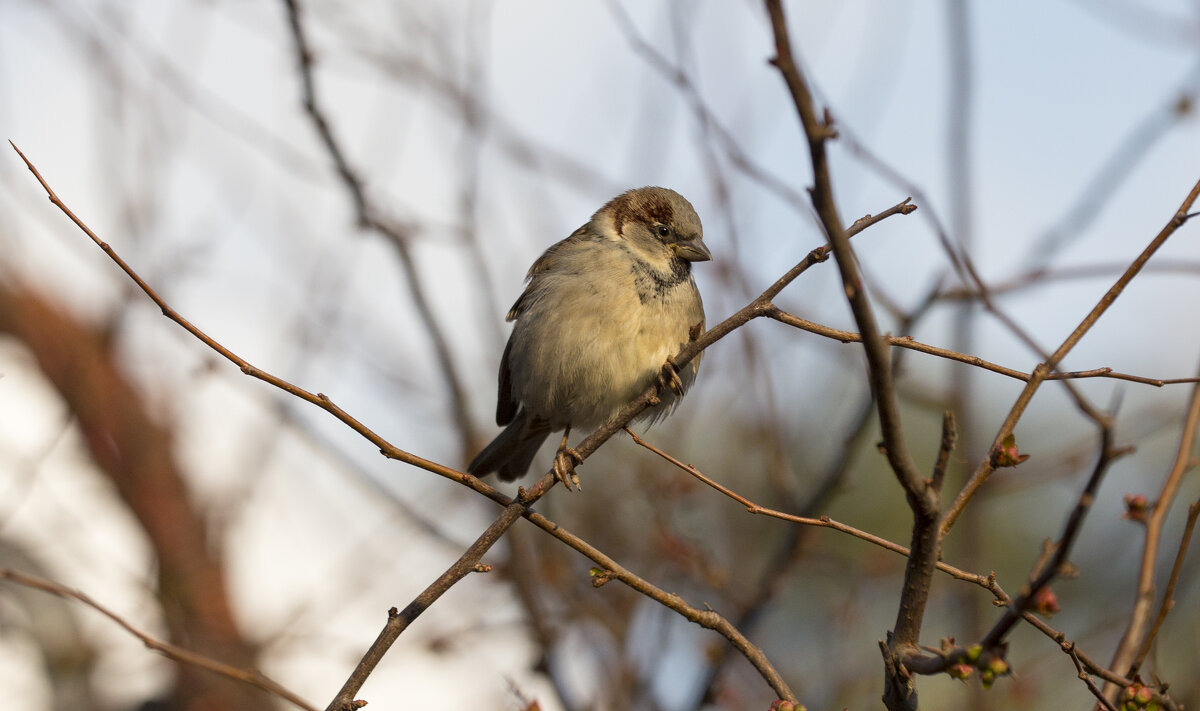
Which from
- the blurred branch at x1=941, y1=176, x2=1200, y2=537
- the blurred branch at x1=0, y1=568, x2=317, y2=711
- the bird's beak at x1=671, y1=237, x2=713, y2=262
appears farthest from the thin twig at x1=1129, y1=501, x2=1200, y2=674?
the bird's beak at x1=671, y1=237, x2=713, y2=262

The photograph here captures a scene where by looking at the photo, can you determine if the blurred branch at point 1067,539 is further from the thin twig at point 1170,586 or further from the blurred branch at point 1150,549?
the blurred branch at point 1150,549

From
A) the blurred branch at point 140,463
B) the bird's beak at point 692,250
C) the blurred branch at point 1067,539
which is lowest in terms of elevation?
the blurred branch at point 1067,539

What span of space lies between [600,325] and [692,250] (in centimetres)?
51

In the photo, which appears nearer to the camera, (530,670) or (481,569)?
(481,569)

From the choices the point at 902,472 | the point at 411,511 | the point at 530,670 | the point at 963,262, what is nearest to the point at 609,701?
the point at 530,670

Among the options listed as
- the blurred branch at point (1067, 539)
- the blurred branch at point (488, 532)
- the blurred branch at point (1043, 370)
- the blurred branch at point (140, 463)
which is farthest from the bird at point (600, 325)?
the blurred branch at point (140, 463)

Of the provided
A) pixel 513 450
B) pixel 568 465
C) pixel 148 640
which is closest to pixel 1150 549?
pixel 568 465

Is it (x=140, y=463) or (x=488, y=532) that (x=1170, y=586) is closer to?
(x=488, y=532)

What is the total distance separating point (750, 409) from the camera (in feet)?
14.6

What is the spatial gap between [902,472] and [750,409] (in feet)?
9.88

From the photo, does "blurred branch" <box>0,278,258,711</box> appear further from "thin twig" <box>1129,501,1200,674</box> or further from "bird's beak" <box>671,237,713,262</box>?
"thin twig" <box>1129,501,1200,674</box>

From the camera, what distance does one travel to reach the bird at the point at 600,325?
135 inches

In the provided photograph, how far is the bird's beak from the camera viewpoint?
3703mm

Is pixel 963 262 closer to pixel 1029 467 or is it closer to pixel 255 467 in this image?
pixel 1029 467
